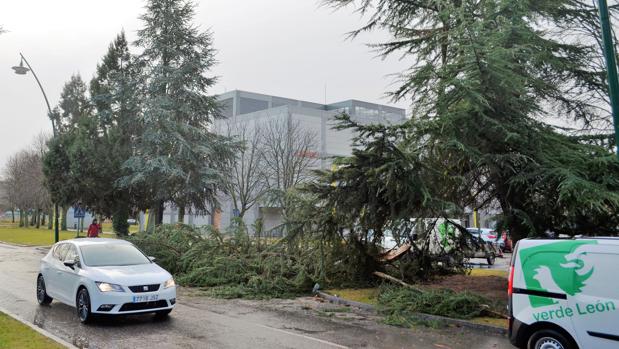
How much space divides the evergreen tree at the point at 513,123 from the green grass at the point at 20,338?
7540 mm

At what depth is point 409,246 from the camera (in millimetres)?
14695

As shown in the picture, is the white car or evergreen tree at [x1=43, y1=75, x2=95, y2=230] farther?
evergreen tree at [x1=43, y1=75, x2=95, y2=230]

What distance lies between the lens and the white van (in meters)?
5.98

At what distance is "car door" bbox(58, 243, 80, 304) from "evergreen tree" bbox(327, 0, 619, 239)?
7067mm

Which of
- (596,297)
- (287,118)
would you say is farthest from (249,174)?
(596,297)

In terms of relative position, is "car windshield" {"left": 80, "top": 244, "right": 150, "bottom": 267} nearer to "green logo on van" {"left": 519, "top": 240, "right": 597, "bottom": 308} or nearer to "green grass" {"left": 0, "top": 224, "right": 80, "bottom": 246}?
"green logo on van" {"left": 519, "top": 240, "right": 597, "bottom": 308}

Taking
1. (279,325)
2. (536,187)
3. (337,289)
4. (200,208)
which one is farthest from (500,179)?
(200,208)

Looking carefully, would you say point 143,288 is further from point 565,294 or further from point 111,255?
point 565,294

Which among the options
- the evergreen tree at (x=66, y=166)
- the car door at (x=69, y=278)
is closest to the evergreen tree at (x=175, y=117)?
the evergreen tree at (x=66, y=166)

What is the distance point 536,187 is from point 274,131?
29748 millimetres

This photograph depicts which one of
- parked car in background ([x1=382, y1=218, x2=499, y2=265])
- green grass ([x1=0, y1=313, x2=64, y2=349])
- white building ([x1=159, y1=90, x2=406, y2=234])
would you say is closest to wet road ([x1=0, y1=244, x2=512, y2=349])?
green grass ([x1=0, y1=313, x2=64, y2=349])

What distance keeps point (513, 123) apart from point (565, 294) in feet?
19.3

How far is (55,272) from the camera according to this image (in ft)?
34.4

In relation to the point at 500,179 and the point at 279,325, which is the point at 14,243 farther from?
the point at 500,179
